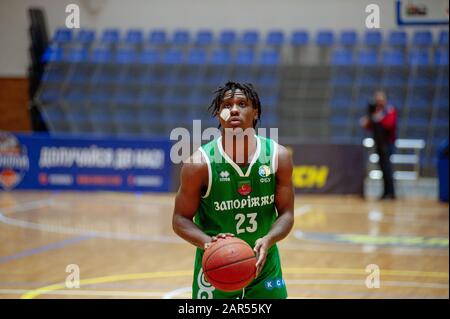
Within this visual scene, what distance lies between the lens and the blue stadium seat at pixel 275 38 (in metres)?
19.3

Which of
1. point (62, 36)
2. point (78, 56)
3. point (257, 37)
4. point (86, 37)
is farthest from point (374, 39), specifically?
point (62, 36)

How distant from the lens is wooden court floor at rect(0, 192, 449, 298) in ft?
24.7

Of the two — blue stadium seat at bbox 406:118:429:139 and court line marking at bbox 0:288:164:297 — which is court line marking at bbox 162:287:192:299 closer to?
court line marking at bbox 0:288:164:297

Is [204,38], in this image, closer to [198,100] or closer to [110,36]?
[198,100]

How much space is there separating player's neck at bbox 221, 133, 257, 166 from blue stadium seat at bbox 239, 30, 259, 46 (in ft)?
50.8

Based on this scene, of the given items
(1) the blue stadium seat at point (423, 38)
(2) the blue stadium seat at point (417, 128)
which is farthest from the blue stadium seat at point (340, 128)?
(1) the blue stadium seat at point (423, 38)

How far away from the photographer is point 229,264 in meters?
3.64

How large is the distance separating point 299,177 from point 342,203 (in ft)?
4.18

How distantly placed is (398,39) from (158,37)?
6.04 meters

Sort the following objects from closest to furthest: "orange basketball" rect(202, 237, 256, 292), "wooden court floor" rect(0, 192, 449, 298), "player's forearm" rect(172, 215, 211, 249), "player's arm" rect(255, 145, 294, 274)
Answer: "orange basketball" rect(202, 237, 256, 292), "player's forearm" rect(172, 215, 211, 249), "player's arm" rect(255, 145, 294, 274), "wooden court floor" rect(0, 192, 449, 298)

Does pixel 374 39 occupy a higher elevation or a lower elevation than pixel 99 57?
higher

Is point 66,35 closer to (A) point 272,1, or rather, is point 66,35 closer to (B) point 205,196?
(A) point 272,1

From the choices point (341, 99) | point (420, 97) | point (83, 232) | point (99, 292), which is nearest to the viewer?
point (99, 292)

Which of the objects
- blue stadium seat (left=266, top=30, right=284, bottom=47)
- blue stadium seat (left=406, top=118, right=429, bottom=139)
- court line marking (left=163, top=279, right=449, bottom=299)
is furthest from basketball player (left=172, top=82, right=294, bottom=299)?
blue stadium seat (left=266, top=30, right=284, bottom=47)
